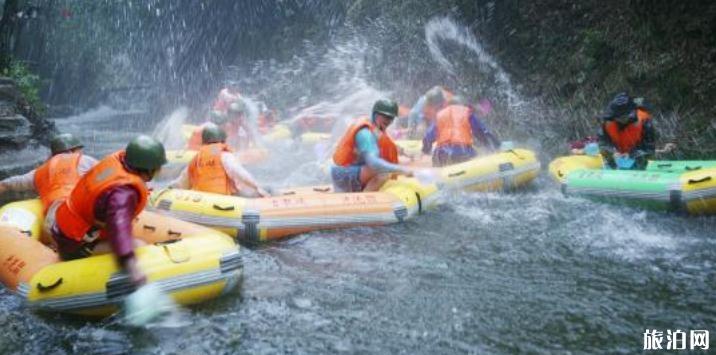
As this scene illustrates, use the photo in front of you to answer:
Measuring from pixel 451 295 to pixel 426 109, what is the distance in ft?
19.5

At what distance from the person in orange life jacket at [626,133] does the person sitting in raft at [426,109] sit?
2726 millimetres

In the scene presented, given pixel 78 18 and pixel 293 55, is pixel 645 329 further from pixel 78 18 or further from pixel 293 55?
pixel 78 18

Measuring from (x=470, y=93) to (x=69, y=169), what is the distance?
34.0ft

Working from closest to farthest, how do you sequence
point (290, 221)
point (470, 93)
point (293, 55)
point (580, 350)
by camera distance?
point (580, 350), point (290, 221), point (470, 93), point (293, 55)

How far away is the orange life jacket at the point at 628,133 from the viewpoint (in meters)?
7.68

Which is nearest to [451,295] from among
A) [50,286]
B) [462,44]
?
[50,286]

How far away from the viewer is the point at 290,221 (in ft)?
20.9

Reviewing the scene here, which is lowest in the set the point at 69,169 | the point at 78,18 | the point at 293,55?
the point at 69,169

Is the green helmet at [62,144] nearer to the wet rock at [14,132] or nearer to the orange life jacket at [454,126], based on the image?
the orange life jacket at [454,126]

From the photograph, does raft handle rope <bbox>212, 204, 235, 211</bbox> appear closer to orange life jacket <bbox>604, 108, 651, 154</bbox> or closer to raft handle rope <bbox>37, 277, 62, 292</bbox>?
raft handle rope <bbox>37, 277, 62, 292</bbox>

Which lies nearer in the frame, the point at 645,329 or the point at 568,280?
the point at 645,329

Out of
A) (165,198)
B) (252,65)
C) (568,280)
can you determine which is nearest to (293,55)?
(252,65)

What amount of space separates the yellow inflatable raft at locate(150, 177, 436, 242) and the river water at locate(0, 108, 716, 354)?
0.15 m

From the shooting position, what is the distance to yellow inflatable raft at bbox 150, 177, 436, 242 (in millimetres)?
6277
